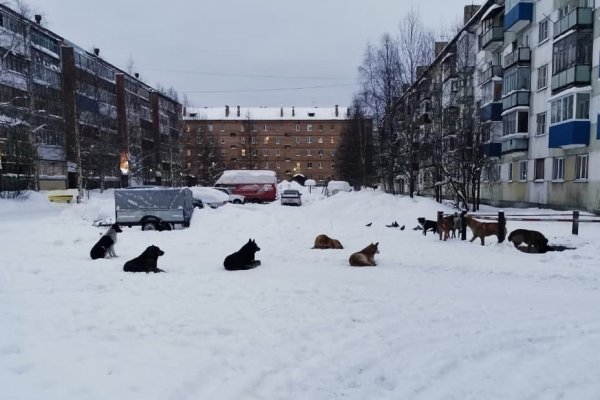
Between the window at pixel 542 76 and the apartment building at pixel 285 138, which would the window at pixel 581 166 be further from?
the apartment building at pixel 285 138

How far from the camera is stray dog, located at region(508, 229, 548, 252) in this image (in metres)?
10.3

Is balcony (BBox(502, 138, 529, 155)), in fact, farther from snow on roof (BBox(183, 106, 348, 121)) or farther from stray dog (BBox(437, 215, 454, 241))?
snow on roof (BBox(183, 106, 348, 121))

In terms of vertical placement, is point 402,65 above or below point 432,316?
above

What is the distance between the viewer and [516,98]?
87.8ft

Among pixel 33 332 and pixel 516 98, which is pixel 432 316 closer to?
pixel 33 332

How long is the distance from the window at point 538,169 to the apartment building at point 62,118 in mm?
28698

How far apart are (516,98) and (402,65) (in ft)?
25.2

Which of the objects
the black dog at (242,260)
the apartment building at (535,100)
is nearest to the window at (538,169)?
the apartment building at (535,100)

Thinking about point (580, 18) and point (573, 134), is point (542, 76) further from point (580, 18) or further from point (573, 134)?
point (573, 134)

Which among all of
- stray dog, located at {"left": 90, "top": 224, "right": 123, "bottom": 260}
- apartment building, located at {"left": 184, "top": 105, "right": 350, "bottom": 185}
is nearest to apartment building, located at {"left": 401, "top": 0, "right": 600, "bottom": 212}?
stray dog, located at {"left": 90, "top": 224, "right": 123, "bottom": 260}

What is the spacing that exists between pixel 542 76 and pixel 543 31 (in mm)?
2651

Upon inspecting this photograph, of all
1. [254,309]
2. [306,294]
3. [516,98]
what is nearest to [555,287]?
[306,294]

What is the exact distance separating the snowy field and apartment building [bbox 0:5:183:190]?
23945 mm

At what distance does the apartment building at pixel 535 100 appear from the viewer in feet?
68.8
